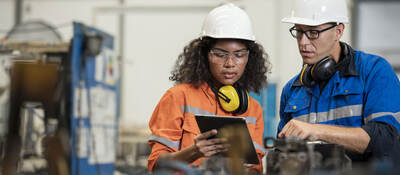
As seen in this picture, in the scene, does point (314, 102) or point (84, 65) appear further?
point (84, 65)

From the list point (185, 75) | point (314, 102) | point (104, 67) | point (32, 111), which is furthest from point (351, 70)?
point (104, 67)

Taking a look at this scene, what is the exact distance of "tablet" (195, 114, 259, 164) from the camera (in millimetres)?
1418

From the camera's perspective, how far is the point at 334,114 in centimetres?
186

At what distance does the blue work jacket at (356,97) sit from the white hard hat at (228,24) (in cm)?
40

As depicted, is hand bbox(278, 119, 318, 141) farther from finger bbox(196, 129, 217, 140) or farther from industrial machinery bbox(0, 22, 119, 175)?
industrial machinery bbox(0, 22, 119, 175)

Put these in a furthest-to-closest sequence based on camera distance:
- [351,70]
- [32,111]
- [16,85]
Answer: [32,111]
[16,85]
[351,70]

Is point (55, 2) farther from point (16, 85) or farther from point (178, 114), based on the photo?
point (178, 114)

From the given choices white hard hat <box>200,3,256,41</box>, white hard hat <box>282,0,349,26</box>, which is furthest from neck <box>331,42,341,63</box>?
white hard hat <box>200,3,256,41</box>

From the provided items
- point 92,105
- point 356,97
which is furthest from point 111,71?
point 356,97

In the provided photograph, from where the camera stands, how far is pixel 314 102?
195 centimetres

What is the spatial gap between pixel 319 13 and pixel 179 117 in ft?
2.46

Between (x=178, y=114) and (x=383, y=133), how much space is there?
82 centimetres

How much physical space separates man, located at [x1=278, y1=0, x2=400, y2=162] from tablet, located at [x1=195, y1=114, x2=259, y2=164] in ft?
0.49

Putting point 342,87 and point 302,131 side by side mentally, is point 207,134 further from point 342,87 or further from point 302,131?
point 342,87
